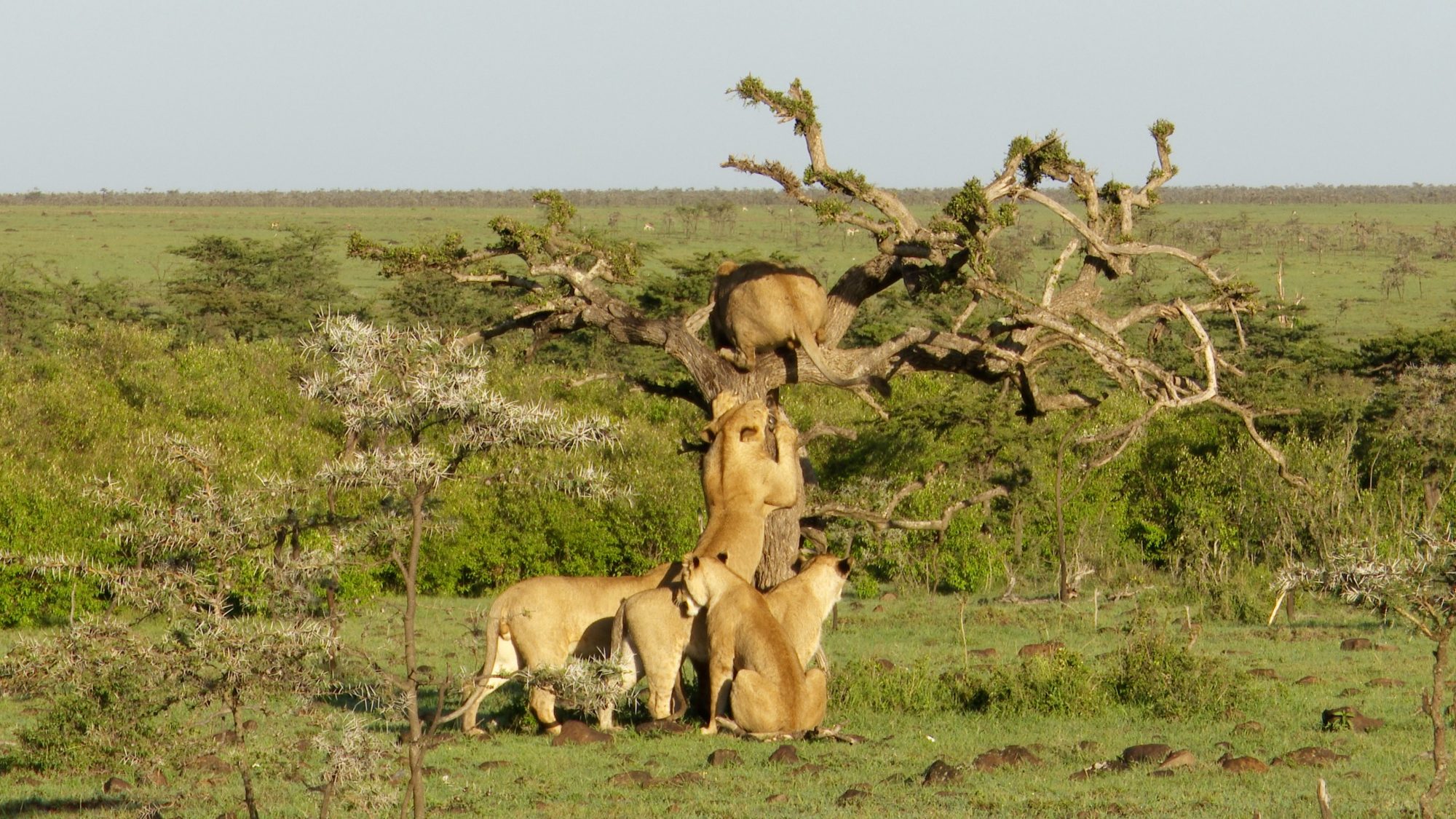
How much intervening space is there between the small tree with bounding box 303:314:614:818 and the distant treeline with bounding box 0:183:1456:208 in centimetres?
13093

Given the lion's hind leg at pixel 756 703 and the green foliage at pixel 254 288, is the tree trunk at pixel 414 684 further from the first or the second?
the green foliage at pixel 254 288

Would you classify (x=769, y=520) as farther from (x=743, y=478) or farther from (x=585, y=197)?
(x=585, y=197)

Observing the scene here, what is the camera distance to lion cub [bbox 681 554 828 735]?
9742 mm

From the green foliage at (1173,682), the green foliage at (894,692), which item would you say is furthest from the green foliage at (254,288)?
the green foliage at (1173,682)

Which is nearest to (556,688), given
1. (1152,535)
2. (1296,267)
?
(1152,535)

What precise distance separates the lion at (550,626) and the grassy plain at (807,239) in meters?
23.0

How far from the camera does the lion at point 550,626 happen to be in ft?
33.6

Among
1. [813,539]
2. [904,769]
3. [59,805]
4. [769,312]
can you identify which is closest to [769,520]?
[813,539]

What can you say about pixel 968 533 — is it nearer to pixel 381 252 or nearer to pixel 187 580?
pixel 381 252

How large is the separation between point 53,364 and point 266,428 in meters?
7.64

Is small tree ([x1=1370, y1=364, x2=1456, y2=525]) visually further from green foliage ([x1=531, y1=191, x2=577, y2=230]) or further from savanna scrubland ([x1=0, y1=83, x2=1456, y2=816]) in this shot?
green foliage ([x1=531, y1=191, x2=577, y2=230])

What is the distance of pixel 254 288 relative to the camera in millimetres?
48906

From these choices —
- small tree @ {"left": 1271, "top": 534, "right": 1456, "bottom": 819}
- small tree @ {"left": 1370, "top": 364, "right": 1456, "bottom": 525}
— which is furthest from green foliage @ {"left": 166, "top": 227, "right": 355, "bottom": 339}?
small tree @ {"left": 1271, "top": 534, "right": 1456, "bottom": 819}

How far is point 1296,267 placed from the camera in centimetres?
7612
